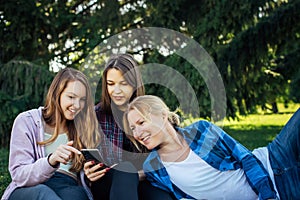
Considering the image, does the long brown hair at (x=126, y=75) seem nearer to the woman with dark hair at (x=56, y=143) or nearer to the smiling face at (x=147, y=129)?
the woman with dark hair at (x=56, y=143)

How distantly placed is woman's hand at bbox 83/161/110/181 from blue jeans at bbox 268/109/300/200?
974mm

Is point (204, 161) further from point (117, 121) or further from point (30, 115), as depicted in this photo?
point (30, 115)

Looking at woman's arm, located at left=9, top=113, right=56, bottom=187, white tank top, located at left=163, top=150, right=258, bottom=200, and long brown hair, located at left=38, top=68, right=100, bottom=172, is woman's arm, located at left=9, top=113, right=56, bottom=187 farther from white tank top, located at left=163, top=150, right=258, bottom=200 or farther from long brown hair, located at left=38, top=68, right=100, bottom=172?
white tank top, located at left=163, top=150, right=258, bottom=200

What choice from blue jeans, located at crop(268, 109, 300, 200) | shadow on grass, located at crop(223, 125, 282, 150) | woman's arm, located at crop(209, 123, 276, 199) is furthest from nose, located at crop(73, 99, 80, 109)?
shadow on grass, located at crop(223, 125, 282, 150)

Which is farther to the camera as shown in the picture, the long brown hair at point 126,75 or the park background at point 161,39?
the park background at point 161,39

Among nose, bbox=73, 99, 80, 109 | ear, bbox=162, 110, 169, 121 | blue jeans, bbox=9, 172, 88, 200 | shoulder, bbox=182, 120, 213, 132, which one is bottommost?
blue jeans, bbox=9, 172, 88, 200

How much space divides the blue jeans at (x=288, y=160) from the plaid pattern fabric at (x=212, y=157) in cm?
11

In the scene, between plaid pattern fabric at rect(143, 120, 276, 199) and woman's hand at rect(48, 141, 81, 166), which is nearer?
woman's hand at rect(48, 141, 81, 166)

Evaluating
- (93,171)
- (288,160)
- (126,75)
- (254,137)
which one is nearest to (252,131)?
(254,137)

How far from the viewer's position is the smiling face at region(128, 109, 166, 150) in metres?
2.89

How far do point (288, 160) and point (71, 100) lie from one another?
1281 millimetres

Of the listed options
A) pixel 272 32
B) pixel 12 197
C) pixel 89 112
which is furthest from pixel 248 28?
pixel 12 197

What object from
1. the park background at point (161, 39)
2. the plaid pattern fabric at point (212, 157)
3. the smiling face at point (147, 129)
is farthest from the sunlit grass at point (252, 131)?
the smiling face at point (147, 129)

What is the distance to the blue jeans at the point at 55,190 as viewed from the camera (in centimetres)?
260
